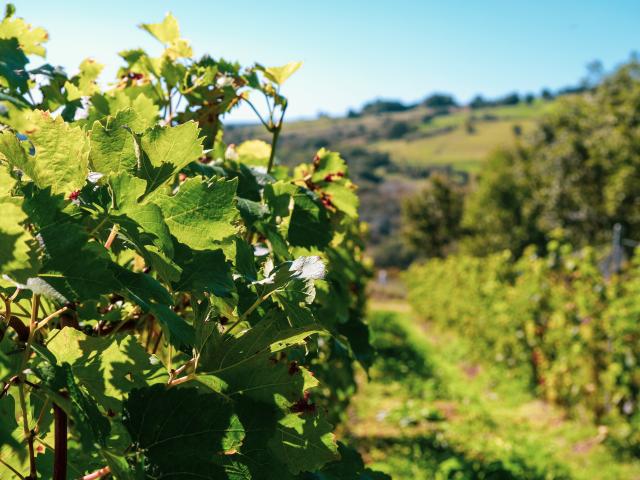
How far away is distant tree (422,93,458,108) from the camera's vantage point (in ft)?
449

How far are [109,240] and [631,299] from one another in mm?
7545

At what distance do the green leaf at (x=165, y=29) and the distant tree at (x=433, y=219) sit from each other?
41278mm

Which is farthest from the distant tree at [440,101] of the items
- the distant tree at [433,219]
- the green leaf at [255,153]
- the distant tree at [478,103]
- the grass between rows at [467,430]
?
the green leaf at [255,153]

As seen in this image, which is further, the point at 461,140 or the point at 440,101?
the point at 440,101

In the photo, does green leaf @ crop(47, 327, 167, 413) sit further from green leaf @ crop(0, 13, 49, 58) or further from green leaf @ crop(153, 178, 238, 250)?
green leaf @ crop(0, 13, 49, 58)

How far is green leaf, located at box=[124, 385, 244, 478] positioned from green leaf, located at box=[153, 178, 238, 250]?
190mm

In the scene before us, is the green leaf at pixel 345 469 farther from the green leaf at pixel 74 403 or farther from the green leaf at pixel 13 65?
the green leaf at pixel 13 65

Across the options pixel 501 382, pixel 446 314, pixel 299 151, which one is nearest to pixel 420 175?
pixel 299 151

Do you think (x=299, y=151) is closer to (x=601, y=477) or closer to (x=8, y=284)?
(x=601, y=477)

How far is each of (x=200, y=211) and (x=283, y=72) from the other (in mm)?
755

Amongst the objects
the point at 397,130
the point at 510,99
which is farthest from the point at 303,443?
the point at 510,99

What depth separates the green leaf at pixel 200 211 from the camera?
786 millimetres

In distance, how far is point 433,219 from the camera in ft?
140

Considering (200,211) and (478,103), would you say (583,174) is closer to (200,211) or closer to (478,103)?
(200,211)
